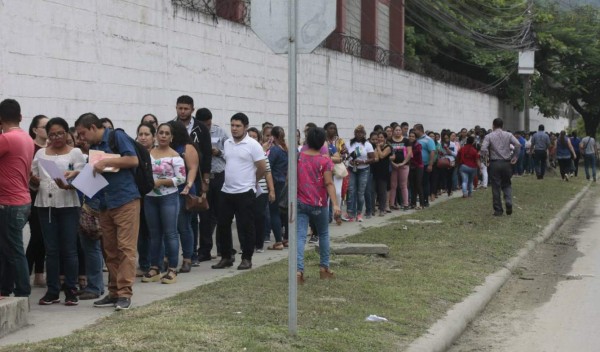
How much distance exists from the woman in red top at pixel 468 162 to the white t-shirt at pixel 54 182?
52.2ft

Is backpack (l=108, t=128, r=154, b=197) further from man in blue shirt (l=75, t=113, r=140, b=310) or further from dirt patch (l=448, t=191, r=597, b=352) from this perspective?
dirt patch (l=448, t=191, r=597, b=352)

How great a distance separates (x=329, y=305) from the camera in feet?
29.2

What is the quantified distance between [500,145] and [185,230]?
9.26m

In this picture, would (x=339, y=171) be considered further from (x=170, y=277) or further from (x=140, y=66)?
(x=170, y=277)

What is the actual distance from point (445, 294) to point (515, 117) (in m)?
48.5

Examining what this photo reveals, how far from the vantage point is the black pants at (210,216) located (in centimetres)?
1262

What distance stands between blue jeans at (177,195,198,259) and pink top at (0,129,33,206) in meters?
3.00

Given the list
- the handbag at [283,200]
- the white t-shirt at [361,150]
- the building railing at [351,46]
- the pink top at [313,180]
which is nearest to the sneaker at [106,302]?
the pink top at [313,180]

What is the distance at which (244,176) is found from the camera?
1160 cm

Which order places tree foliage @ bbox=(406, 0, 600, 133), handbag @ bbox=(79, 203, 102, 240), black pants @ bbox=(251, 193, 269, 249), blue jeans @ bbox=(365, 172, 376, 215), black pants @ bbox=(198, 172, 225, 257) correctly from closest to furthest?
1. handbag @ bbox=(79, 203, 102, 240)
2. black pants @ bbox=(198, 172, 225, 257)
3. black pants @ bbox=(251, 193, 269, 249)
4. blue jeans @ bbox=(365, 172, 376, 215)
5. tree foliage @ bbox=(406, 0, 600, 133)

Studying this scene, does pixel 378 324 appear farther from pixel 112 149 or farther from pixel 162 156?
pixel 162 156

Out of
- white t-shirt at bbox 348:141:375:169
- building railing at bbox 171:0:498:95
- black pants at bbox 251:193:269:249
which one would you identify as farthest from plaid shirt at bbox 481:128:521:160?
black pants at bbox 251:193:269:249

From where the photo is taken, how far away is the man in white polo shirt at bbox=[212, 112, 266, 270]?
1160 cm

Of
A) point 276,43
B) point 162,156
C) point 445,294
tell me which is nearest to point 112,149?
point 162,156
